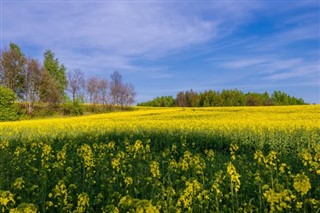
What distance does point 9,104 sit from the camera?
48.7 metres

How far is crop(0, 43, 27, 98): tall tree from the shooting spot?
190 ft

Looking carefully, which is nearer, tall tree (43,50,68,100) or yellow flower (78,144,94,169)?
yellow flower (78,144,94,169)

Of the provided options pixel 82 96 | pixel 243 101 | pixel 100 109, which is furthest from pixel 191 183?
pixel 243 101

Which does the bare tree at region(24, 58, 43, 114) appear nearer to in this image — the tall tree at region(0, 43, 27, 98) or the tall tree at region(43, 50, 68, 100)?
the tall tree at region(0, 43, 27, 98)

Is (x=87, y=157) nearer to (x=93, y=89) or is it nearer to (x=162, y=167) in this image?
(x=162, y=167)

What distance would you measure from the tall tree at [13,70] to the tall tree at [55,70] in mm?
14818

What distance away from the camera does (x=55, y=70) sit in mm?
75812

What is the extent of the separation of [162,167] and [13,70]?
2269 inches

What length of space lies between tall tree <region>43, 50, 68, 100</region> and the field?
197ft

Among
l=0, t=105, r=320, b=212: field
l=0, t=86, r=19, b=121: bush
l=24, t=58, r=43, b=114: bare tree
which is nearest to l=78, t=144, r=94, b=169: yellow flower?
l=0, t=105, r=320, b=212: field

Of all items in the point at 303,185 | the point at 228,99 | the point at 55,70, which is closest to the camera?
the point at 303,185

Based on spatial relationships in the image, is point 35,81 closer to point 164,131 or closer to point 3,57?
point 3,57

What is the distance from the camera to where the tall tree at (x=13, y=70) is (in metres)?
57.8

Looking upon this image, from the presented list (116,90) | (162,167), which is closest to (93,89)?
(116,90)
